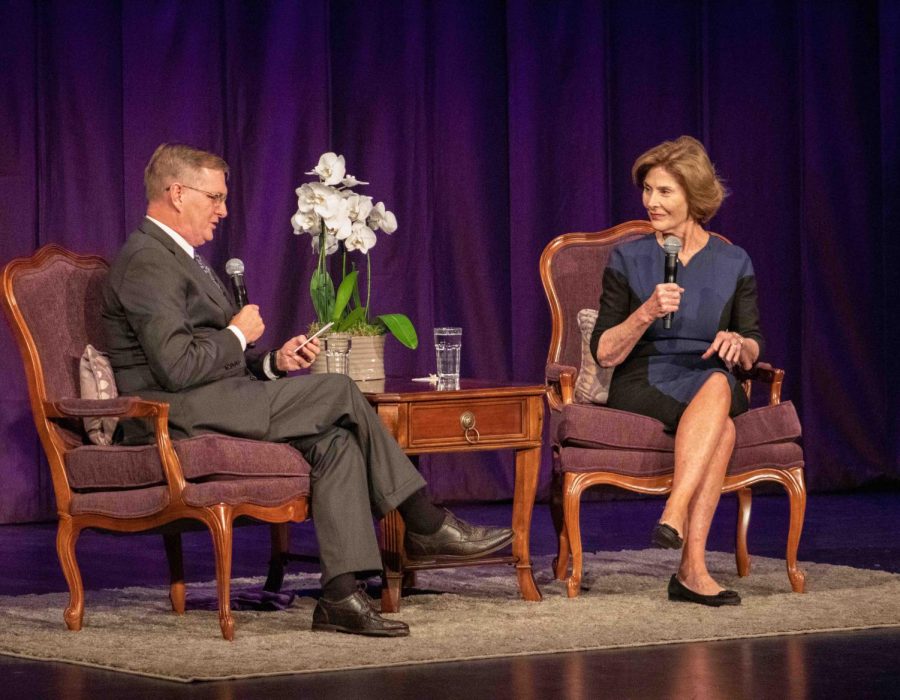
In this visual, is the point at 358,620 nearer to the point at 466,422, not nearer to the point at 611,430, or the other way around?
the point at 466,422

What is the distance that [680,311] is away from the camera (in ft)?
15.8

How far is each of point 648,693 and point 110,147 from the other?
3.68 metres

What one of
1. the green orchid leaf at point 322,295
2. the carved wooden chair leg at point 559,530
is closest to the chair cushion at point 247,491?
the green orchid leaf at point 322,295

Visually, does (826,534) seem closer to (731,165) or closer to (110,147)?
(731,165)

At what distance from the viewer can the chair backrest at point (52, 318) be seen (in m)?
4.35

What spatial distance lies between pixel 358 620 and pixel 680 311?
1417 mm

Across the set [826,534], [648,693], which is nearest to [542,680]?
[648,693]

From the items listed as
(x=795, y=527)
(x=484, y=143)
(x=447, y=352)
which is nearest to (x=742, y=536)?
(x=795, y=527)

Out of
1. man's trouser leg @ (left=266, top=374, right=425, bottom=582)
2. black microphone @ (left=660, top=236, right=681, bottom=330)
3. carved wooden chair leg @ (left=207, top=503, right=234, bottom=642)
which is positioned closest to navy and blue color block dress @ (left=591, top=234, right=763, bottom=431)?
black microphone @ (left=660, top=236, right=681, bottom=330)

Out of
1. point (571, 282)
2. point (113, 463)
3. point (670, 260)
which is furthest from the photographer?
point (571, 282)

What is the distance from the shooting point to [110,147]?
20.7 feet

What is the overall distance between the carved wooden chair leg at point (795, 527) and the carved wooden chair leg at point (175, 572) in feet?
5.65

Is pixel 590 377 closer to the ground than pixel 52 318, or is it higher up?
closer to the ground

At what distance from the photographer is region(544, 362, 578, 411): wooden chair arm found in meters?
4.98
